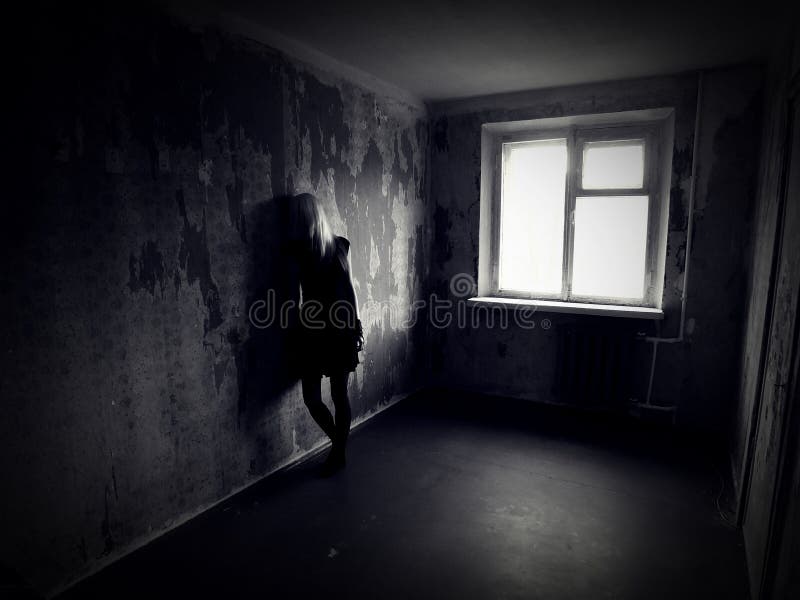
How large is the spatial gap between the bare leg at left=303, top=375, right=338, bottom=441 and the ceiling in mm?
1999

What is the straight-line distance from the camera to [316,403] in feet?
10.0

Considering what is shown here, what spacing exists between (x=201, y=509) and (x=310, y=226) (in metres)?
1.64

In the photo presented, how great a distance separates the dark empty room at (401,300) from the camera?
2.03m

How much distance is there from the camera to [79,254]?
206 cm

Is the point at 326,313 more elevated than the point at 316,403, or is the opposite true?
the point at 326,313

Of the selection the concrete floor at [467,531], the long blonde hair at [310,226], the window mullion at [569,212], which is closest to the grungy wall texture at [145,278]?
the long blonde hair at [310,226]

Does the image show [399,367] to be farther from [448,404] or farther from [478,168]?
[478,168]

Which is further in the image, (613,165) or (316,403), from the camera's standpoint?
(613,165)

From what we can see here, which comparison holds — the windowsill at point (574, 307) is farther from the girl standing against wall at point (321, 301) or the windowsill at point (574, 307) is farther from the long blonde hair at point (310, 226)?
the long blonde hair at point (310, 226)

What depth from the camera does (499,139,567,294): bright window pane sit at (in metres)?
4.37

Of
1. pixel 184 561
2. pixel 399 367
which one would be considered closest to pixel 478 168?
pixel 399 367

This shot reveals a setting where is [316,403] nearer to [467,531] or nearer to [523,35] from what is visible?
[467,531]

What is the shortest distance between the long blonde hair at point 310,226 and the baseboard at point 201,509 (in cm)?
135

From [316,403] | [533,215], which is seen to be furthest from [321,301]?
[533,215]
